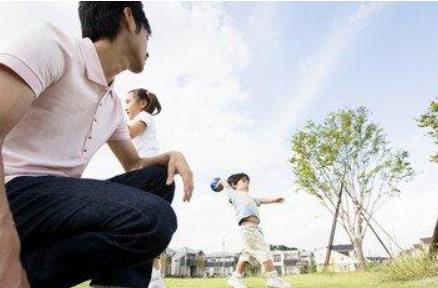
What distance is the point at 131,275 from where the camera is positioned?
2.05 meters

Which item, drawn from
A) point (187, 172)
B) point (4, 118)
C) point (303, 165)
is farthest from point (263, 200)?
point (303, 165)

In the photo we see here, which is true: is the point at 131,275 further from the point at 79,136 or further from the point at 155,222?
the point at 79,136

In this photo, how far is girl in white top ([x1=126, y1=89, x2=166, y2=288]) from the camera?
5.03 meters

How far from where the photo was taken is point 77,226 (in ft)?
5.69

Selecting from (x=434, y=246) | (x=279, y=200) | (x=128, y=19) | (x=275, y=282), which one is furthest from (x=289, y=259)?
(x=128, y=19)

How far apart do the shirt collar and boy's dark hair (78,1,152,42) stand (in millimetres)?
114

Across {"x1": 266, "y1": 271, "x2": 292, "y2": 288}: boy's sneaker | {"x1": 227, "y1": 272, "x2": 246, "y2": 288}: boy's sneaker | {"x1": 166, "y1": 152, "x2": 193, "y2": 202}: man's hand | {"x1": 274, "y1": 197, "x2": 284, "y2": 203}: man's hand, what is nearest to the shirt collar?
{"x1": 166, "y1": 152, "x2": 193, "y2": 202}: man's hand

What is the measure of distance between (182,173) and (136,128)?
9.10 ft

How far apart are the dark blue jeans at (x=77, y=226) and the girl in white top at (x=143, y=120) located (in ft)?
10.5

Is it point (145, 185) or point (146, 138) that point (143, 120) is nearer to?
point (146, 138)

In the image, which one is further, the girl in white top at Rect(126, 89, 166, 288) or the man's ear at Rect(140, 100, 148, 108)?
the man's ear at Rect(140, 100, 148, 108)

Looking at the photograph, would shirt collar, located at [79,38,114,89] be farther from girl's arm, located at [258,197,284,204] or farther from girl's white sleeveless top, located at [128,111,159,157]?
girl's arm, located at [258,197,284,204]

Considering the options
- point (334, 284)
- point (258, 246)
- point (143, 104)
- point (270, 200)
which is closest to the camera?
point (143, 104)

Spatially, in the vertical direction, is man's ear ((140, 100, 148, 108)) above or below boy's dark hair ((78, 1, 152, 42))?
above
